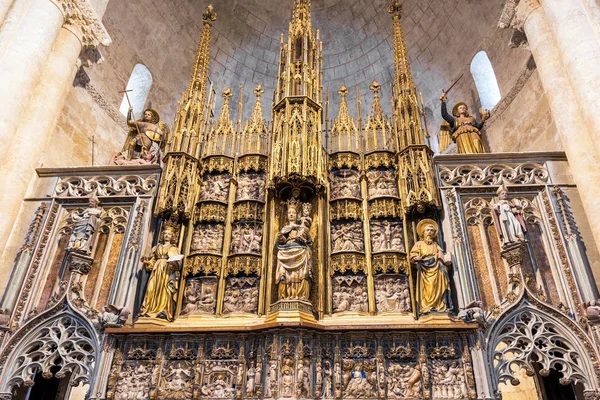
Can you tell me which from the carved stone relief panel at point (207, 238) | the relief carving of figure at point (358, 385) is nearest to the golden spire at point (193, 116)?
the carved stone relief panel at point (207, 238)

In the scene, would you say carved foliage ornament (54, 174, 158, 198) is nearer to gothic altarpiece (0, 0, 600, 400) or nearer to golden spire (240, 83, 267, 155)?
gothic altarpiece (0, 0, 600, 400)

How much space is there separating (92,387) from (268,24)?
47.3 ft

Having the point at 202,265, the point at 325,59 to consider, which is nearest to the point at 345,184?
the point at 202,265

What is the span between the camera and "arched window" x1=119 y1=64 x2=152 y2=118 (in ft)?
50.2

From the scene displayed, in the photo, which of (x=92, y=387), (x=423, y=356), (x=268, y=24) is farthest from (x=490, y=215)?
(x=268, y=24)

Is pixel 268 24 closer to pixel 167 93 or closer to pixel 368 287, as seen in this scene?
pixel 167 93

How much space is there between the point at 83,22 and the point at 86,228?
531 cm

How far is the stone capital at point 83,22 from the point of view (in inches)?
455

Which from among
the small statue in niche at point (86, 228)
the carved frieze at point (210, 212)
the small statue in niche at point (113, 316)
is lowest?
Answer: the small statue in niche at point (113, 316)

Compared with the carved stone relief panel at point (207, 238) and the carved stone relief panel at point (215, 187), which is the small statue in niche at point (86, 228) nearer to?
the carved stone relief panel at point (207, 238)

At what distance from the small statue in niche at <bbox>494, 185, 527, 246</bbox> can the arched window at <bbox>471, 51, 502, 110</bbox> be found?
18.4 ft

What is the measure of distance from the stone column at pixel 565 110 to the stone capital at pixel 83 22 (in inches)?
381

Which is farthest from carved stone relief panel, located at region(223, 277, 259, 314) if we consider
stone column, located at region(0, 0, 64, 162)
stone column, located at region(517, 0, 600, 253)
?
stone column, located at region(517, 0, 600, 253)

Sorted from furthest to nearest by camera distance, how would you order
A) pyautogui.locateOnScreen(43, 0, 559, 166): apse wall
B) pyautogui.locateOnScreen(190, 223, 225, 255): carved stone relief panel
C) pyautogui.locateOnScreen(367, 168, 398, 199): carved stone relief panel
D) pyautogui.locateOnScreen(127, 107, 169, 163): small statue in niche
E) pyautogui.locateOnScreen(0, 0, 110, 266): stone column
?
pyautogui.locateOnScreen(43, 0, 559, 166): apse wall < pyautogui.locateOnScreen(127, 107, 169, 163): small statue in niche < pyautogui.locateOnScreen(367, 168, 398, 199): carved stone relief panel < pyautogui.locateOnScreen(190, 223, 225, 255): carved stone relief panel < pyautogui.locateOnScreen(0, 0, 110, 266): stone column
